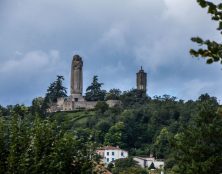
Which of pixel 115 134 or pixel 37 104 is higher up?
pixel 37 104

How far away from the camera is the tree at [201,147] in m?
30.7

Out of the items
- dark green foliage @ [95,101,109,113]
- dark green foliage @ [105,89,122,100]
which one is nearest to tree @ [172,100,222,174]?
dark green foliage @ [95,101,109,113]

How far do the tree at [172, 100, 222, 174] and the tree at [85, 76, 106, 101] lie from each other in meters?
148

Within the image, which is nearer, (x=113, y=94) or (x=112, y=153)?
(x=112, y=153)

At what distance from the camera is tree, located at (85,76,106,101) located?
182625 millimetres

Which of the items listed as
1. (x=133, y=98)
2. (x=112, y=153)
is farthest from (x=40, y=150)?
(x=133, y=98)

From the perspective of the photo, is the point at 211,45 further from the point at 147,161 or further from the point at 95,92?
the point at 95,92

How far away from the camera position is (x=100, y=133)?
5620 inches

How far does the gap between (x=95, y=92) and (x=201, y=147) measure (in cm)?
15395

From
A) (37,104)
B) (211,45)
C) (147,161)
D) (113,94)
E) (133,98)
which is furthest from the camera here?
(113,94)

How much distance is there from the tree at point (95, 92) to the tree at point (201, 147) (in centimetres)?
14833

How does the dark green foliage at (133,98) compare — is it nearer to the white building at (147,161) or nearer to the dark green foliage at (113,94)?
the dark green foliage at (113,94)

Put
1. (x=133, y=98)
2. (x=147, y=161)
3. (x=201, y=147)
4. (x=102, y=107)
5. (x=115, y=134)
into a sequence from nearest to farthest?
(x=201, y=147)
(x=147, y=161)
(x=115, y=134)
(x=102, y=107)
(x=133, y=98)

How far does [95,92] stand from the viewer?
608ft
